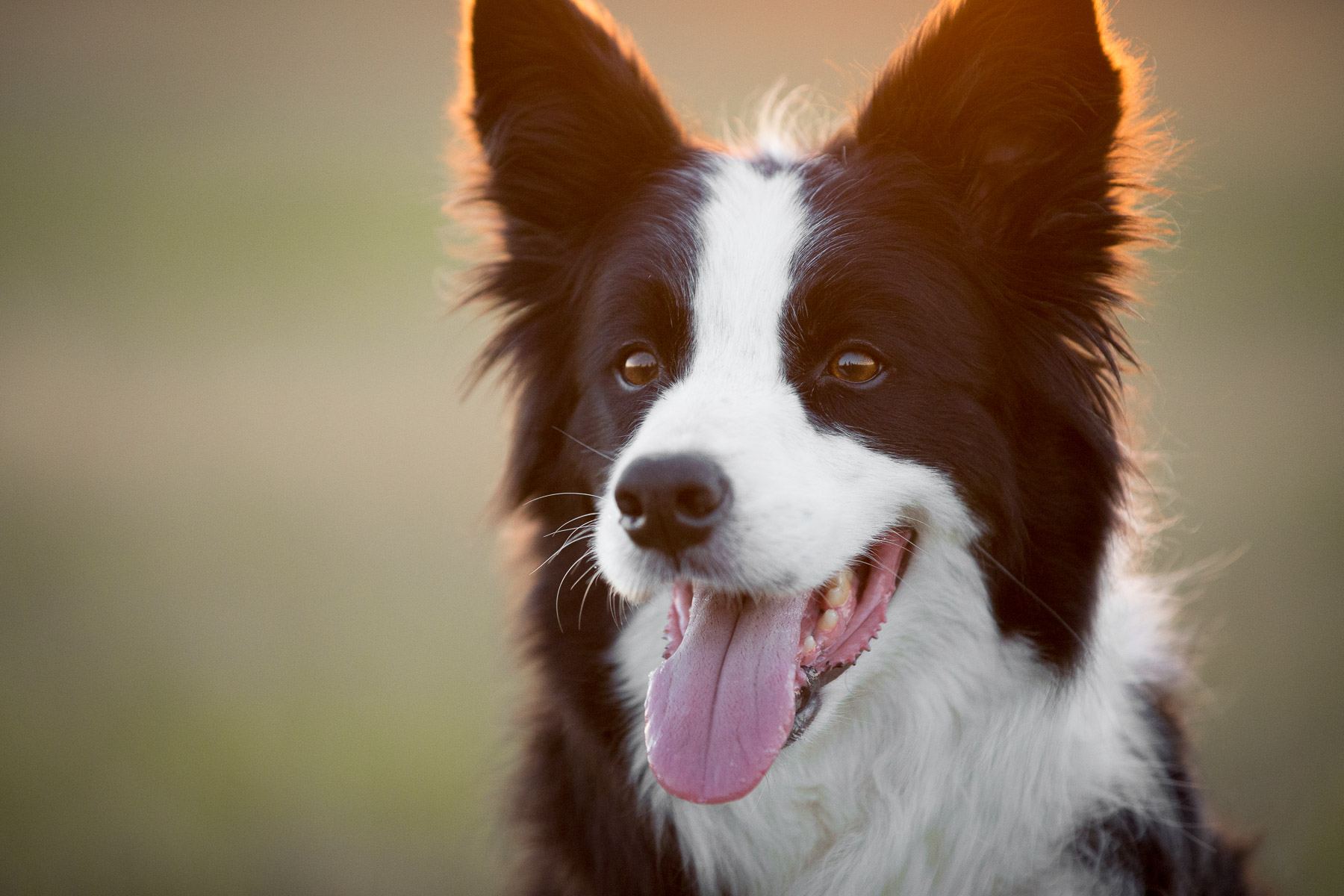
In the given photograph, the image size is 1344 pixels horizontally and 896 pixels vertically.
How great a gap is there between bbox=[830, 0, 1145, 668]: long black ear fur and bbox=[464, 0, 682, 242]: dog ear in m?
0.85

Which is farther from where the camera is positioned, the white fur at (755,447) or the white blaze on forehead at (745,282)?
the white blaze on forehead at (745,282)

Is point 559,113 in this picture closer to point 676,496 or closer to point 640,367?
point 640,367

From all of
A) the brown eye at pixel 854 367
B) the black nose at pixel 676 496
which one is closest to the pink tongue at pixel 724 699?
the black nose at pixel 676 496

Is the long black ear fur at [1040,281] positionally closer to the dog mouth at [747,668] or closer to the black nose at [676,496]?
the dog mouth at [747,668]

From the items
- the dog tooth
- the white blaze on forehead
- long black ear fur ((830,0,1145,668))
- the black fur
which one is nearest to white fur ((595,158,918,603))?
the white blaze on forehead

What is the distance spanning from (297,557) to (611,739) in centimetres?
532

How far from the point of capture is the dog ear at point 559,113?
3.06 metres

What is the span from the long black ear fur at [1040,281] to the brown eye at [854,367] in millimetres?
399

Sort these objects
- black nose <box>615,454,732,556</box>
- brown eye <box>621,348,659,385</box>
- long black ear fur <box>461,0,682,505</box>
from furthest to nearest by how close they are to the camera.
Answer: long black ear fur <box>461,0,682,505</box> → brown eye <box>621,348,659,385</box> → black nose <box>615,454,732,556</box>

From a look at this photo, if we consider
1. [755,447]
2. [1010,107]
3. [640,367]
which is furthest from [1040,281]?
[640,367]

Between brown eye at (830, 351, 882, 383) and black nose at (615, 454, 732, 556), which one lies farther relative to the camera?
brown eye at (830, 351, 882, 383)

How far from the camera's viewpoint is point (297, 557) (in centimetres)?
763

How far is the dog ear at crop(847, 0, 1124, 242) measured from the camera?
8.74 ft

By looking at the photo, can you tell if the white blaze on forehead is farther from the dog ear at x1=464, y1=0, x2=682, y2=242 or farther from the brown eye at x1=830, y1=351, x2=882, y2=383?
the dog ear at x1=464, y1=0, x2=682, y2=242
